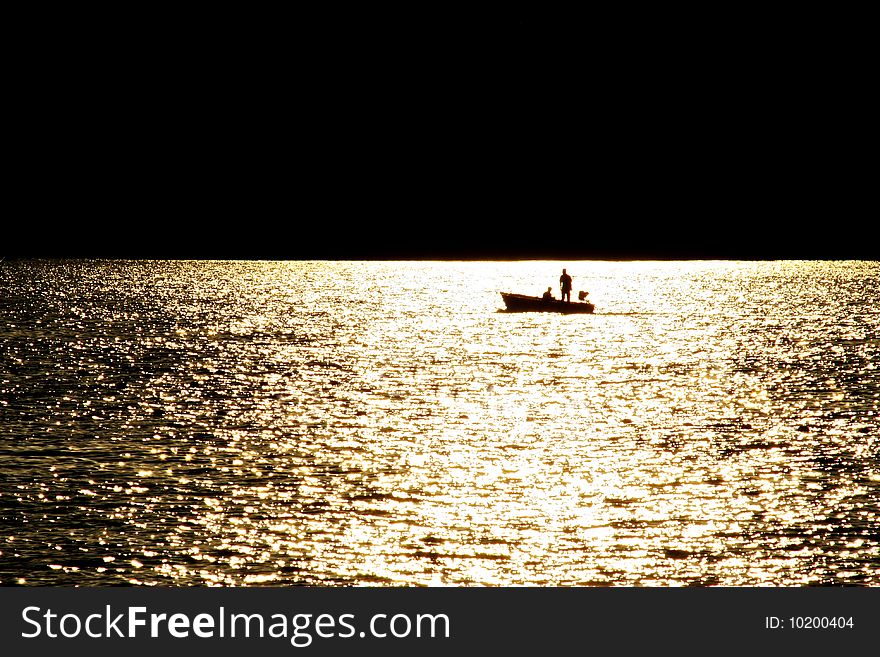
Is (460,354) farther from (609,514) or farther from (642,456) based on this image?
(609,514)

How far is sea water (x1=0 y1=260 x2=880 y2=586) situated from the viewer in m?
28.8

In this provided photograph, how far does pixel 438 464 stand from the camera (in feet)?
135

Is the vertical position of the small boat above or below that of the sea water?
above

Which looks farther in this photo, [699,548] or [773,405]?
[773,405]

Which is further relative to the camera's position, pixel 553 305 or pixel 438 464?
pixel 553 305

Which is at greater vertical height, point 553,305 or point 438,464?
point 553,305

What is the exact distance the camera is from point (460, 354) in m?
88.0

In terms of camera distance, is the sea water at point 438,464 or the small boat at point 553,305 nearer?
the sea water at point 438,464

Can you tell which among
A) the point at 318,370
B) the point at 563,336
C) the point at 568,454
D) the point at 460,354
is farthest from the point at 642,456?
the point at 563,336

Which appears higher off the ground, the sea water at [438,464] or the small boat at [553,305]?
the small boat at [553,305]

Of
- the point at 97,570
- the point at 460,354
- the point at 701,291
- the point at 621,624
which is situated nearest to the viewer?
the point at 621,624

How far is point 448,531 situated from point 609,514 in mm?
4804

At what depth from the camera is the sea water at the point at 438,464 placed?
2881 cm

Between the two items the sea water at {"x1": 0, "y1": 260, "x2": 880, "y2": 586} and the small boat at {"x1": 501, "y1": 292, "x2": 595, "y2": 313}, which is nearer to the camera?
the sea water at {"x1": 0, "y1": 260, "x2": 880, "y2": 586}
